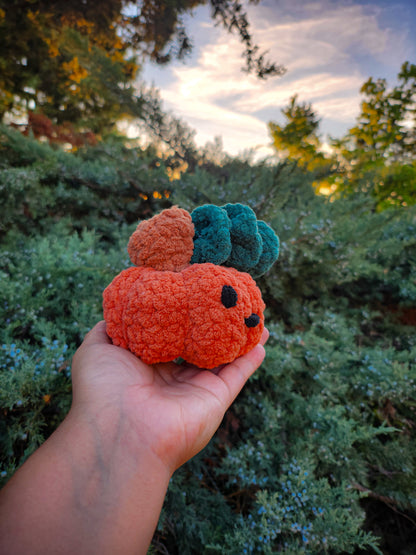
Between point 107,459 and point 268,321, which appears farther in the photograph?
point 268,321

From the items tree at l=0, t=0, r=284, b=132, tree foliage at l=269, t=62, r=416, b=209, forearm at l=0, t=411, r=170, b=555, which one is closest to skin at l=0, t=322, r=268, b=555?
forearm at l=0, t=411, r=170, b=555

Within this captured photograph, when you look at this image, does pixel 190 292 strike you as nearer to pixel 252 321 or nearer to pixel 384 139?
pixel 252 321

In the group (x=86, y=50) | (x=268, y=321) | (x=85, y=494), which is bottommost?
(x=268, y=321)

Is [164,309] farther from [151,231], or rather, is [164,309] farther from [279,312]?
[279,312]

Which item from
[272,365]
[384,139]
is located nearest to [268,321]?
[272,365]

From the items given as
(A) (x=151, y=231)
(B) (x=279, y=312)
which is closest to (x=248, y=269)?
(A) (x=151, y=231)

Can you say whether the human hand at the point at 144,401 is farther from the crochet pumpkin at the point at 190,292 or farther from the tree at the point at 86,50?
the tree at the point at 86,50

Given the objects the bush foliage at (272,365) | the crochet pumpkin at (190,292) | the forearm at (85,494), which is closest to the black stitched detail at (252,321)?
the crochet pumpkin at (190,292)
